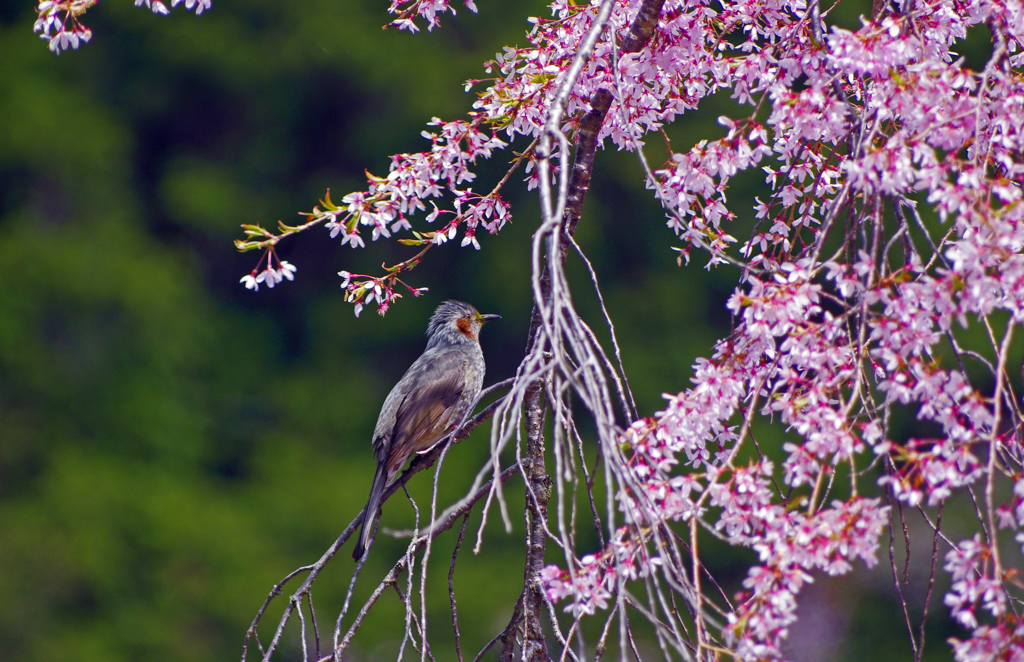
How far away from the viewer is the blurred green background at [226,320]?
8.05m

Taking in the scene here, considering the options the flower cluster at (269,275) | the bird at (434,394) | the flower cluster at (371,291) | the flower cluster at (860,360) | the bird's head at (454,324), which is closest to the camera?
the flower cluster at (860,360)

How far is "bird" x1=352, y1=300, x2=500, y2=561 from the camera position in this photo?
314 cm

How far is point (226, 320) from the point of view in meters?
10.3

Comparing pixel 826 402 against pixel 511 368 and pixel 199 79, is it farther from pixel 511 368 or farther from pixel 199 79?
pixel 199 79

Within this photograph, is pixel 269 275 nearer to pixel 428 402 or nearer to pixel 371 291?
pixel 371 291

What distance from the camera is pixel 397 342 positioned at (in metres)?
10.0

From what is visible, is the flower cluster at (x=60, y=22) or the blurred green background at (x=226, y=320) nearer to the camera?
the flower cluster at (x=60, y=22)

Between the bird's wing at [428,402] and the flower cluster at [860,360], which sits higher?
the bird's wing at [428,402]

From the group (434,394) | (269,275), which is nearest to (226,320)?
(434,394)

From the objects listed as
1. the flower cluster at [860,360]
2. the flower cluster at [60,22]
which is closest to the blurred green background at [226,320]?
the flower cluster at [60,22]

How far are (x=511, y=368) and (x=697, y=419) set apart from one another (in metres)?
8.11

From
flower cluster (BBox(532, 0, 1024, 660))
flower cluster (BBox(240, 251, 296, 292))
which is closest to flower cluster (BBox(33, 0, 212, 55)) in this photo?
flower cluster (BBox(240, 251, 296, 292))

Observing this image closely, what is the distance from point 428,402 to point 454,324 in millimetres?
526

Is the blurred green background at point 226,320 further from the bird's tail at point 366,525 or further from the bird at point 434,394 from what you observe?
the bird's tail at point 366,525
